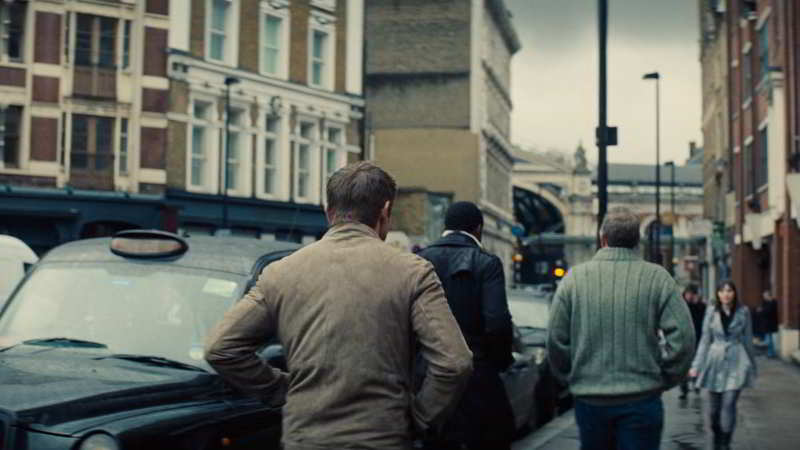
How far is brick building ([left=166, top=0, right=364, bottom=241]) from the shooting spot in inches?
1572

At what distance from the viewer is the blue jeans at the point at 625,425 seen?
634 centimetres

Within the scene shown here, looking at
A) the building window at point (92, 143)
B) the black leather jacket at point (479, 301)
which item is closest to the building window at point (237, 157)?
the building window at point (92, 143)

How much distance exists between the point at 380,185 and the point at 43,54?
34483 mm

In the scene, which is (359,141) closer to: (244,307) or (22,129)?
(22,129)

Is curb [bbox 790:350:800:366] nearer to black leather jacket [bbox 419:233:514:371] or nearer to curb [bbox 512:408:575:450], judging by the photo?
curb [bbox 512:408:575:450]

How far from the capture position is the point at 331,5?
46.9 meters

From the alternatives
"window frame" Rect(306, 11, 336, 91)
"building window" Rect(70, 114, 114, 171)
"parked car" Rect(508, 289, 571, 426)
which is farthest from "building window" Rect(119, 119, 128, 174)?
"parked car" Rect(508, 289, 571, 426)

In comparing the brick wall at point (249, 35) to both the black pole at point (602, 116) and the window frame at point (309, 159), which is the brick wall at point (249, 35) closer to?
the window frame at point (309, 159)

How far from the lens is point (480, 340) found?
22.4ft

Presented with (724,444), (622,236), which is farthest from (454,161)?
(622,236)

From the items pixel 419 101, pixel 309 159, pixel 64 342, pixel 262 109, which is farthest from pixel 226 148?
pixel 64 342

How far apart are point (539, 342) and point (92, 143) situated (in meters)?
24.7

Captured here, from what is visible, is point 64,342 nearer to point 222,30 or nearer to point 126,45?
point 126,45

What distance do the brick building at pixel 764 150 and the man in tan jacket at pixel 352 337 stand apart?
2316 centimetres
